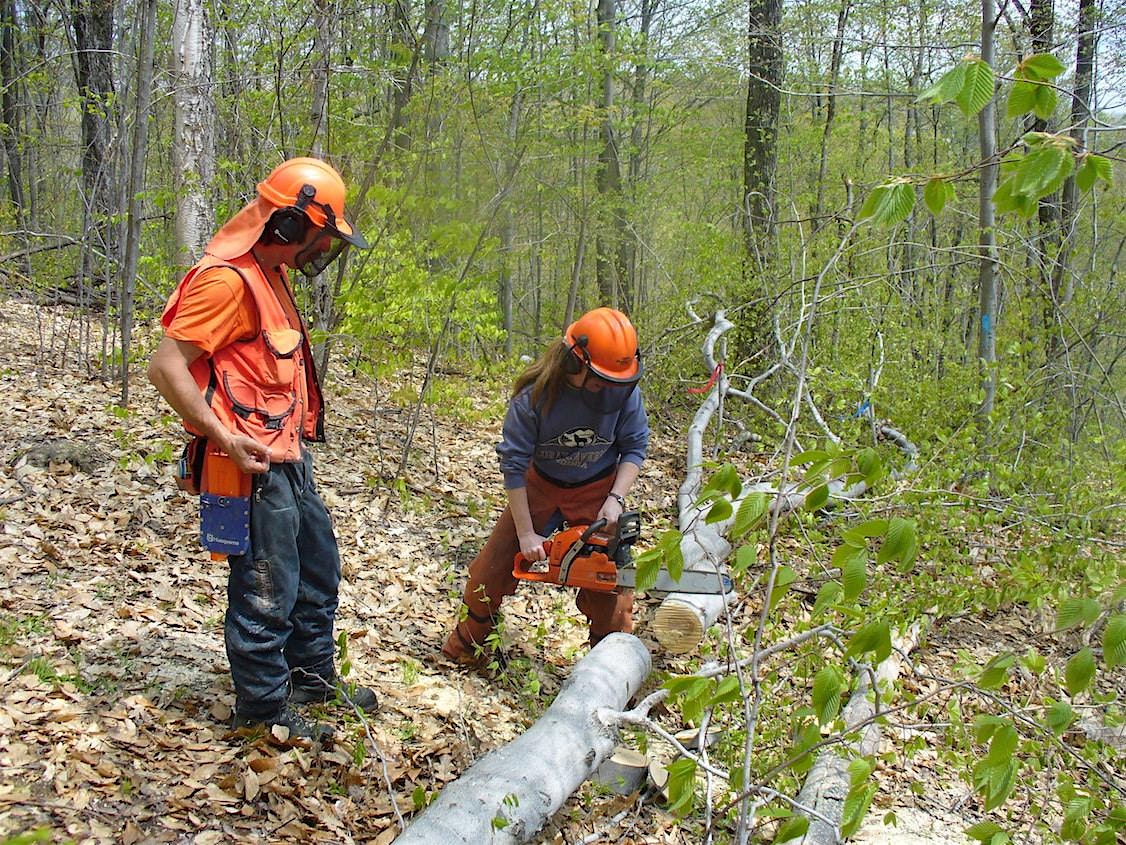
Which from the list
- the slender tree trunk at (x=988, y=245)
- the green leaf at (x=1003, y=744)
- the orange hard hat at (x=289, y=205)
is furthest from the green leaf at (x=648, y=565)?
the slender tree trunk at (x=988, y=245)

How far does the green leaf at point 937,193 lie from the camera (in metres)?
1.87

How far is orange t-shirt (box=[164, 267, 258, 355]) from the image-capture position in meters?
2.88

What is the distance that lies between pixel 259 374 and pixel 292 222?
59cm

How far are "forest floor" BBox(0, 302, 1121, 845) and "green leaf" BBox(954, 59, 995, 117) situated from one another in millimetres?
2403

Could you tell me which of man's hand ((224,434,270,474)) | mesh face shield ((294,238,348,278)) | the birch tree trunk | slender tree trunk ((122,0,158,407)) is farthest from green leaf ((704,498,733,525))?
the birch tree trunk

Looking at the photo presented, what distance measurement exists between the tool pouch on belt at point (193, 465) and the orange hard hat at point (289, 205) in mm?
698

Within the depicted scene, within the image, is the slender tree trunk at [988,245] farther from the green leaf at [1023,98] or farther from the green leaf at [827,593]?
the green leaf at [1023,98]

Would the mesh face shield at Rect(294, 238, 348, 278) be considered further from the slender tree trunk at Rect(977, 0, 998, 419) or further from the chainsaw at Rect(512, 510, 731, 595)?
the slender tree trunk at Rect(977, 0, 998, 419)

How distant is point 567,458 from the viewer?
4.34 meters

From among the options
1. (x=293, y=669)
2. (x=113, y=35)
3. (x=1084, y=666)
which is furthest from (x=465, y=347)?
(x=1084, y=666)

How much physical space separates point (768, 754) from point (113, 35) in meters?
10.5

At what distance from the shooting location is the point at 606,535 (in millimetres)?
4141

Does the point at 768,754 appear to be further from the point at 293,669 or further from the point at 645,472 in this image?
the point at 645,472

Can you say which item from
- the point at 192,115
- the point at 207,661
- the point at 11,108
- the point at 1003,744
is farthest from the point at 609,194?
the point at 1003,744
